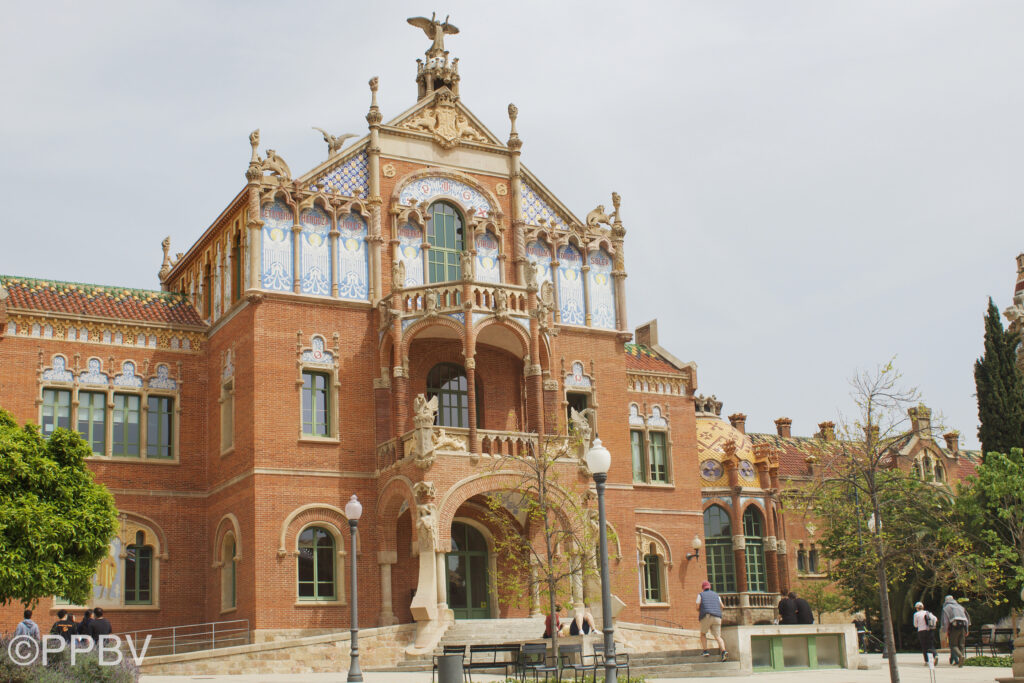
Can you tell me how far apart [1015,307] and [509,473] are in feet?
41.2

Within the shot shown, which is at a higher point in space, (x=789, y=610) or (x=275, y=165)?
(x=275, y=165)

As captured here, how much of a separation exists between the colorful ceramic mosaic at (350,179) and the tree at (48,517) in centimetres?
1188

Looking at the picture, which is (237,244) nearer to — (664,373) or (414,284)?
(414,284)

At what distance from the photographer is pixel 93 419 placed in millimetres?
32312

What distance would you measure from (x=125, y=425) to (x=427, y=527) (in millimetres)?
9609

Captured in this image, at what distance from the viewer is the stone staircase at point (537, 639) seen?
25.6 meters

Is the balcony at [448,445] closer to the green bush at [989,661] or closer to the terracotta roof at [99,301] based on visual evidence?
the terracotta roof at [99,301]

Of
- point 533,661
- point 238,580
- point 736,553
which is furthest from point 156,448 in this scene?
point 736,553

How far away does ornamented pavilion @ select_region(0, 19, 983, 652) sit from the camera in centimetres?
3036

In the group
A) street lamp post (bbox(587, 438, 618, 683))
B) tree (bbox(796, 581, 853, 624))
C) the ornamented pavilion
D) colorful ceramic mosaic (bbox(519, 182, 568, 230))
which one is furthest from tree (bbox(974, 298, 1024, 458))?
street lamp post (bbox(587, 438, 618, 683))

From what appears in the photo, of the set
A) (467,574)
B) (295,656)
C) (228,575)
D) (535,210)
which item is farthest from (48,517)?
(535,210)

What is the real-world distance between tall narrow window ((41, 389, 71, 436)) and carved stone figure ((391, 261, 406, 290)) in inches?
358

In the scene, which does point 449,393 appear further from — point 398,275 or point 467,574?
point 467,574

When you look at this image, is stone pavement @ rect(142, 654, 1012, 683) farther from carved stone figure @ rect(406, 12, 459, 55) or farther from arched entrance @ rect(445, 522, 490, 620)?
carved stone figure @ rect(406, 12, 459, 55)
